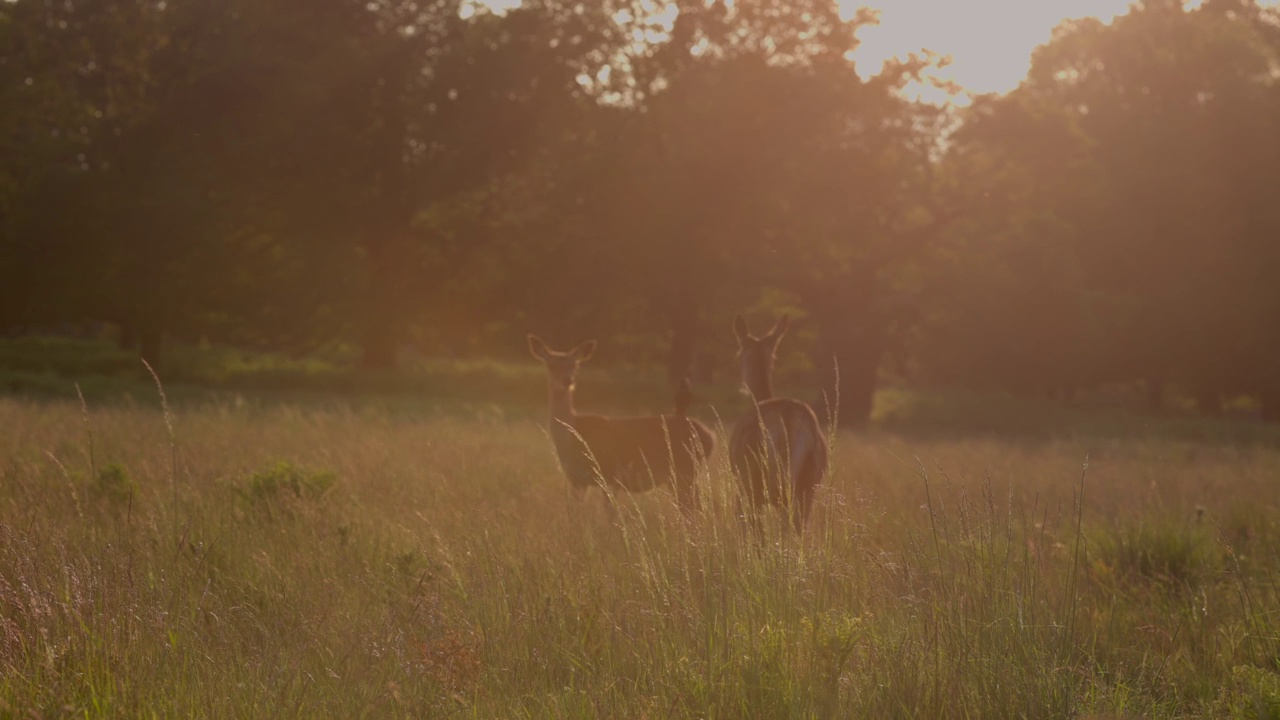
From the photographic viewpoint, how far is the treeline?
28609mm

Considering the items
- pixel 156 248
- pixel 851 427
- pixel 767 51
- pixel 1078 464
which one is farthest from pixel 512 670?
pixel 156 248

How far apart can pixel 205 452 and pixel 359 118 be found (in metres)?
23.3

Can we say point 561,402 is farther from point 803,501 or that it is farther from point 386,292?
point 386,292

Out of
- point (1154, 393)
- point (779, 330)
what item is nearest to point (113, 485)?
point (779, 330)

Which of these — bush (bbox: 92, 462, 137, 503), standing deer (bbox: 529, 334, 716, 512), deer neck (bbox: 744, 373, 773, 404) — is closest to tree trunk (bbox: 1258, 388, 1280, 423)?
deer neck (bbox: 744, 373, 773, 404)

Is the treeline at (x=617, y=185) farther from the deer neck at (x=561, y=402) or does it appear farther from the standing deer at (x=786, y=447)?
the standing deer at (x=786, y=447)

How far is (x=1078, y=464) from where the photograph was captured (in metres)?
15.2

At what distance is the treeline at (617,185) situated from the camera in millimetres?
28609

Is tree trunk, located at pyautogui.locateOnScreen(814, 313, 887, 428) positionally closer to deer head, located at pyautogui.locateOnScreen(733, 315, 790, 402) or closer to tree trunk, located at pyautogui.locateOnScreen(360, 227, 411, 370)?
tree trunk, located at pyautogui.locateOnScreen(360, 227, 411, 370)

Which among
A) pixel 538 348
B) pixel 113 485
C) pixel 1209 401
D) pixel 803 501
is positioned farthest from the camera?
pixel 1209 401

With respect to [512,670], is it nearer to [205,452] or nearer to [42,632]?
[42,632]

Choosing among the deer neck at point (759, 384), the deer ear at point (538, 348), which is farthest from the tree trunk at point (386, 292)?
the deer neck at point (759, 384)

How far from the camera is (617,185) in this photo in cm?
2930

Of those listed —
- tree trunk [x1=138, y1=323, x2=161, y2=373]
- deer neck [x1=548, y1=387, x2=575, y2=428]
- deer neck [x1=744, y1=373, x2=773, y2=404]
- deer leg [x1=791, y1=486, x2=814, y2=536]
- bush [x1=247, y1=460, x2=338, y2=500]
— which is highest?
deer neck [x1=744, y1=373, x2=773, y2=404]
